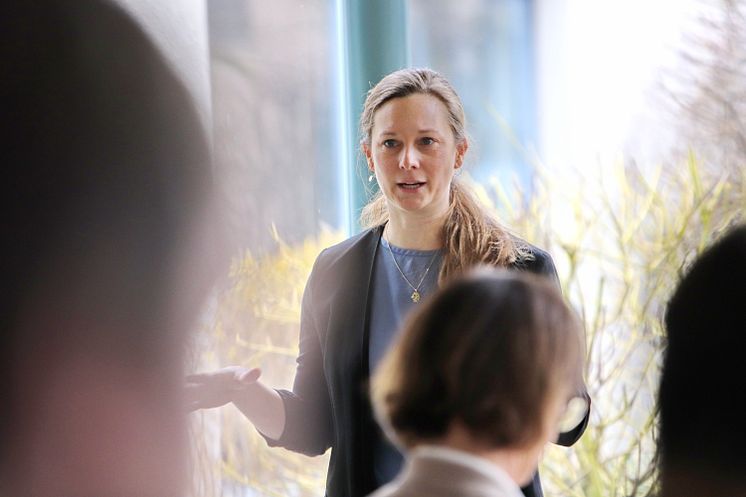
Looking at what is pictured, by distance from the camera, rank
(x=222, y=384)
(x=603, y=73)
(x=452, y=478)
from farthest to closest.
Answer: (x=603, y=73), (x=222, y=384), (x=452, y=478)

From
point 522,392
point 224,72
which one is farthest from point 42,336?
point 224,72

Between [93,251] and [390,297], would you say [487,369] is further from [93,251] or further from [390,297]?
[390,297]

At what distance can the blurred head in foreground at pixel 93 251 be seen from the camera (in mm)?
640

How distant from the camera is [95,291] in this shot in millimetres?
671

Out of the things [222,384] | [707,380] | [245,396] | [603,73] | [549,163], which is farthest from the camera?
[549,163]

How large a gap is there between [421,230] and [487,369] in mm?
950

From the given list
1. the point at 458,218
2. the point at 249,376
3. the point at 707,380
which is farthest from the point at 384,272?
the point at 707,380

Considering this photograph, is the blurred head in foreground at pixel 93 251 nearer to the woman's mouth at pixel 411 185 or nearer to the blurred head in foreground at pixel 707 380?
the blurred head in foreground at pixel 707 380

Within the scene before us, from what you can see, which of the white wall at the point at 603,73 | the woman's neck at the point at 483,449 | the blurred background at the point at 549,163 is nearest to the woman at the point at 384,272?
the blurred background at the point at 549,163

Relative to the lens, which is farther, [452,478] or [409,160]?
[409,160]

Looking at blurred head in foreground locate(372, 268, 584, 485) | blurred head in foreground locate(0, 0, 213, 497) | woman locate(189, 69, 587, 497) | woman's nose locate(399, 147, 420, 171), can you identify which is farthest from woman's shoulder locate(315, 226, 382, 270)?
blurred head in foreground locate(0, 0, 213, 497)

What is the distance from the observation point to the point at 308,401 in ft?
6.23

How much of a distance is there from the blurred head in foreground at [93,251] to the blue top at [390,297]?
116 cm

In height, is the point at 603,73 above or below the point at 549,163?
above
